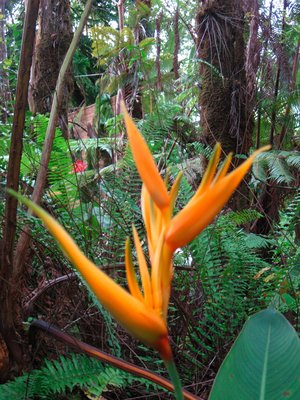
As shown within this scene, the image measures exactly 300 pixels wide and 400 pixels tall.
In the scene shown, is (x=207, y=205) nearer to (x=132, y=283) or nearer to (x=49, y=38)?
(x=132, y=283)

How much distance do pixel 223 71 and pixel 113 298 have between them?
241 cm

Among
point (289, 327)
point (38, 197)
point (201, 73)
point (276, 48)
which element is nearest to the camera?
point (289, 327)

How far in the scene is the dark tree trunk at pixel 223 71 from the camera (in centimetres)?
243

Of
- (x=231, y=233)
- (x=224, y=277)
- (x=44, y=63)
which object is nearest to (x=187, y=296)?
(x=224, y=277)

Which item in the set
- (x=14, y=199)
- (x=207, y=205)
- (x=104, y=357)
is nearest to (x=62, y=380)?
(x=104, y=357)

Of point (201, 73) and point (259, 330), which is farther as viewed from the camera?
point (201, 73)

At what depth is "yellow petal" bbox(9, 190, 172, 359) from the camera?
295 mm

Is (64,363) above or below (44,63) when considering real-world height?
below

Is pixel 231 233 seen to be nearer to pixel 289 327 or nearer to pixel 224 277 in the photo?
pixel 224 277

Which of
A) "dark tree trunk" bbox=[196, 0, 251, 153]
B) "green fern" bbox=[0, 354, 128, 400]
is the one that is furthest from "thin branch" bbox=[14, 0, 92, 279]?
"dark tree trunk" bbox=[196, 0, 251, 153]

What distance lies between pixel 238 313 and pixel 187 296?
0.12 meters

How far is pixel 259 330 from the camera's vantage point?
48 cm

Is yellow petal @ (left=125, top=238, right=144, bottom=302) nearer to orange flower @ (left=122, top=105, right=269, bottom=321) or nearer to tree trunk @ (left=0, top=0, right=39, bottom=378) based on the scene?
orange flower @ (left=122, top=105, right=269, bottom=321)

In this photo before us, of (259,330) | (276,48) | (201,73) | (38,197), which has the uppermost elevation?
(276,48)
